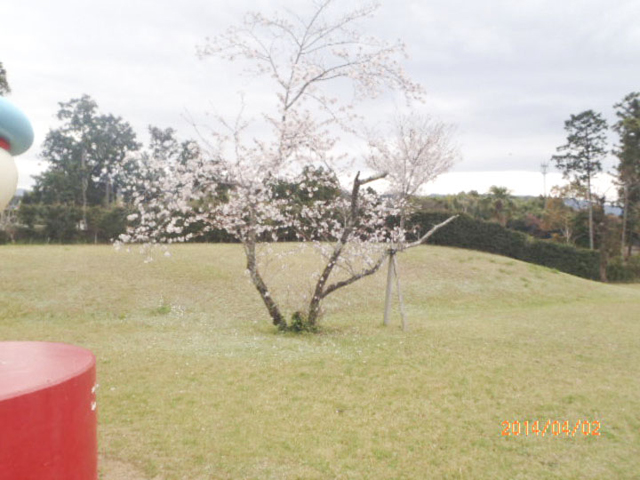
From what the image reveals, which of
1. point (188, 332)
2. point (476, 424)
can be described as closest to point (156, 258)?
point (188, 332)

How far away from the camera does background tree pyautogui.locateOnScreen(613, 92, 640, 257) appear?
35.2m

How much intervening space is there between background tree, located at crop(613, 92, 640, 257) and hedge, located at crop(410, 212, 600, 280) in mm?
9981

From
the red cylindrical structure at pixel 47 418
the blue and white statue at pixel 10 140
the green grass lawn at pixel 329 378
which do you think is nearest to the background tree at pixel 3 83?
the green grass lawn at pixel 329 378

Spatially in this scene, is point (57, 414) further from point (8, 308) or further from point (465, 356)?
point (8, 308)

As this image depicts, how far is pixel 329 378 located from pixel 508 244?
78.5 ft

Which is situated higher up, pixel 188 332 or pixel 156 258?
pixel 156 258

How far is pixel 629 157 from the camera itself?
1388 inches

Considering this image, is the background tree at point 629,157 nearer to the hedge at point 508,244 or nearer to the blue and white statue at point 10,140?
the hedge at point 508,244

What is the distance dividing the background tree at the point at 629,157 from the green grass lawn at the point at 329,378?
23.2m

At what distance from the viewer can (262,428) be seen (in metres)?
5.76

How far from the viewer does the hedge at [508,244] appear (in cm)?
2814

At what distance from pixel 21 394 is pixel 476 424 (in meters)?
5.05
